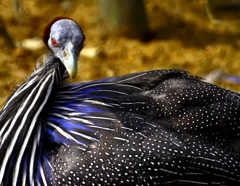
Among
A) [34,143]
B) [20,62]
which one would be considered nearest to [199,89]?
[34,143]

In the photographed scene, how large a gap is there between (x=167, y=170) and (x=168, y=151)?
14 cm

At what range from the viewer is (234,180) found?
3.01 m

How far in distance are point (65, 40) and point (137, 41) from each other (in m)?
3.36

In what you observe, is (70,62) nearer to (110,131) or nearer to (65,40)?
(65,40)

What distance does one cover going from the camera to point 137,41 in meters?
6.41

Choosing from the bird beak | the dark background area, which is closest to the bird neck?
the bird beak

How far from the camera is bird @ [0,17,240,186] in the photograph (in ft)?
9.61

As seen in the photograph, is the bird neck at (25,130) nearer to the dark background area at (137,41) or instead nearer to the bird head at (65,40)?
the bird head at (65,40)

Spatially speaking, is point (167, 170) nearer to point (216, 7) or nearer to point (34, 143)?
point (34, 143)

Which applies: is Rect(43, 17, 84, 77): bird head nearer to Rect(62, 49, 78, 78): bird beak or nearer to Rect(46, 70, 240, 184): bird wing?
Rect(62, 49, 78, 78): bird beak

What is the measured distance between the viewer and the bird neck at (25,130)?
2.99m

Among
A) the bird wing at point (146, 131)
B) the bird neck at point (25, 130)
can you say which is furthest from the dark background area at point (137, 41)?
the bird wing at point (146, 131)

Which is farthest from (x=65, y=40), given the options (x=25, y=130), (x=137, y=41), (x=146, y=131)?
(x=137, y=41)

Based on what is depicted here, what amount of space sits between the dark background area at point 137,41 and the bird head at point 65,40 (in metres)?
2.04
